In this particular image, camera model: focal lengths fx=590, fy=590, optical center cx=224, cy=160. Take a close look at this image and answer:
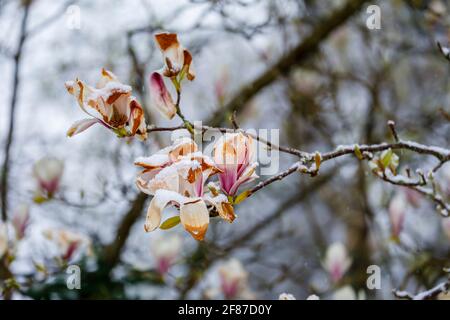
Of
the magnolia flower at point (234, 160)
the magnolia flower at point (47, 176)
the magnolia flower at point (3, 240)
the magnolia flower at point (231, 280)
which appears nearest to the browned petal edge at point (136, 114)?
the magnolia flower at point (234, 160)

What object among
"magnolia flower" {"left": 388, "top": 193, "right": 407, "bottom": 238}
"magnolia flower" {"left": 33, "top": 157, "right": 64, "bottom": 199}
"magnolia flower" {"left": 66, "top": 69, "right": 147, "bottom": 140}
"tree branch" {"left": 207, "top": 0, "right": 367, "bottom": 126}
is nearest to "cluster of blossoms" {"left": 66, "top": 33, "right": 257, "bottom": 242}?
"magnolia flower" {"left": 66, "top": 69, "right": 147, "bottom": 140}

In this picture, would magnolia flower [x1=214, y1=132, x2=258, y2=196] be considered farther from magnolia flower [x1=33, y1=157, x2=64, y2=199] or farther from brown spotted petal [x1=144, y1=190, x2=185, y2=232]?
magnolia flower [x1=33, y1=157, x2=64, y2=199]

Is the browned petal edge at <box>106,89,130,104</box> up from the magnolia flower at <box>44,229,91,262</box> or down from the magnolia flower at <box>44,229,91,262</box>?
up

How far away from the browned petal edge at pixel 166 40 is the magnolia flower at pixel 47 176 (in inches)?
31.5

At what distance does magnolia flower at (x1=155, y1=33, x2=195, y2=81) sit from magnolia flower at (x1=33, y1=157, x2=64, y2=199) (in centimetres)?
78

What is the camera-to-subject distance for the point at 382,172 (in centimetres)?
88

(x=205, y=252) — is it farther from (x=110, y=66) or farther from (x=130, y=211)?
(x=110, y=66)

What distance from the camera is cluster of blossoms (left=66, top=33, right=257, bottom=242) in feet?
2.21

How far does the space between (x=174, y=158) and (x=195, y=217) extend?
0.26 feet

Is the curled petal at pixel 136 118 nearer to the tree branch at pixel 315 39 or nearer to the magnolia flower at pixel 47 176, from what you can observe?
the magnolia flower at pixel 47 176

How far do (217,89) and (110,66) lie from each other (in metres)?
0.39

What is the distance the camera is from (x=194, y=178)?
688 mm

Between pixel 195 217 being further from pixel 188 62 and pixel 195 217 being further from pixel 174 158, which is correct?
pixel 188 62

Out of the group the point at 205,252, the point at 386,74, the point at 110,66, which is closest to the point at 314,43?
the point at 386,74
